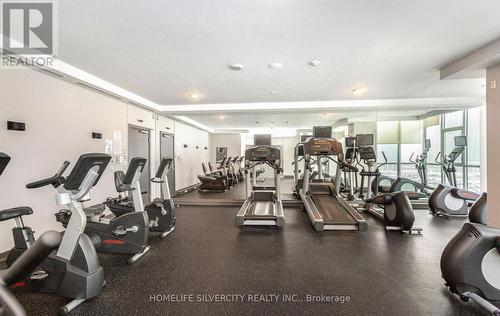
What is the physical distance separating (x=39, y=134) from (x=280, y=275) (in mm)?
3791

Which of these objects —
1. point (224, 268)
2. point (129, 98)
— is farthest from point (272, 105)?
point (224, 268)

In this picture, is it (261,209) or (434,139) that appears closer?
(261,209)

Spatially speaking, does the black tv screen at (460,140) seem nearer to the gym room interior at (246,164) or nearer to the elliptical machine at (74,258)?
the gym room interior at (246,164)

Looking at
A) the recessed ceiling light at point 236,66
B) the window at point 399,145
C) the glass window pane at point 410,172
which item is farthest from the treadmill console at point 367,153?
the recessed ceiling light at point 236,66

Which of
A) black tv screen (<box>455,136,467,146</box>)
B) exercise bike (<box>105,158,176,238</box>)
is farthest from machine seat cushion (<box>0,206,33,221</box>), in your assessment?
black tv screen (<box>455,136,467,146</box>)

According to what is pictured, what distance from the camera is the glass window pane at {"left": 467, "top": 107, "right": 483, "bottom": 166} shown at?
5.51 m

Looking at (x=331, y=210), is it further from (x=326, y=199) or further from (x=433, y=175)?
(x=433, y=175)

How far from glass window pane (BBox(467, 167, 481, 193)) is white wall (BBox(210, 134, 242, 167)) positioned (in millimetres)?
8179

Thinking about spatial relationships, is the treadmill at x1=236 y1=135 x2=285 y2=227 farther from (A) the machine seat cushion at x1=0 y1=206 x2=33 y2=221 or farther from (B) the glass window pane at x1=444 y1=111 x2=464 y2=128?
(B) the glass window pane at x1=444 y1=111 x2=464 y2=128

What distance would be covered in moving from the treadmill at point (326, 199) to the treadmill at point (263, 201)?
63 cm

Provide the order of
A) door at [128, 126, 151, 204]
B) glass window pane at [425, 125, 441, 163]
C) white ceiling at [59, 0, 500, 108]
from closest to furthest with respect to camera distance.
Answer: white ceiling at [59, 0, 500, 108]
door at [128, 126, 151, 204]
glass window pane at [425, 125, 441, 163]

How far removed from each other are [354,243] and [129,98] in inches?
201

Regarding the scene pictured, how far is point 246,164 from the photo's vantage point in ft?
18.3

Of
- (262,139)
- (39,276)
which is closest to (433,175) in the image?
(262,139)
